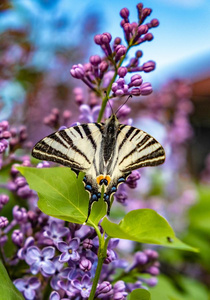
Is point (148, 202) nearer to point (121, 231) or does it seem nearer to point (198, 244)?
point (198, 244)

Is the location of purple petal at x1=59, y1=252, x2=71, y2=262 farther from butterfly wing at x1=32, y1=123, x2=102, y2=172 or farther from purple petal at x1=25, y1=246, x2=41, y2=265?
butterfly wing at x1=32, y1=123, x2=102, y2=172

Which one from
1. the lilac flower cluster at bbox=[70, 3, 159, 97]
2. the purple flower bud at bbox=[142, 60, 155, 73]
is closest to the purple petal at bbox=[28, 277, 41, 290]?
the lilac flower cluster at bbox=[70, 3, 159, 97]

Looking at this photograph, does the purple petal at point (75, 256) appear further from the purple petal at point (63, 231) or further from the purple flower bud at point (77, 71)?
the purple flower bud at point (77, 71)

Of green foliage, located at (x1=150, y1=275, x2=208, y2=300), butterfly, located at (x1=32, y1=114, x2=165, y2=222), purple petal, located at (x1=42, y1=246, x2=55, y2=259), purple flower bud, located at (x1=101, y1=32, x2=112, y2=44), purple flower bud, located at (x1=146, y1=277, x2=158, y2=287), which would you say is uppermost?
purple flower bud, located at (x1=101, y1=32, x2=112, y2=44)

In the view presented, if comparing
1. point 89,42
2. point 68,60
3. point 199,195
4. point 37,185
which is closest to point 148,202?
point 199,195

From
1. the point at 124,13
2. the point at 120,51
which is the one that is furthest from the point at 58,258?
the point at 124,13

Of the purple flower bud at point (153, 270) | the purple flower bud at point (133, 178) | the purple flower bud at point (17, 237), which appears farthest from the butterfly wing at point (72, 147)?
the purple flower bud at point (153, 270)
